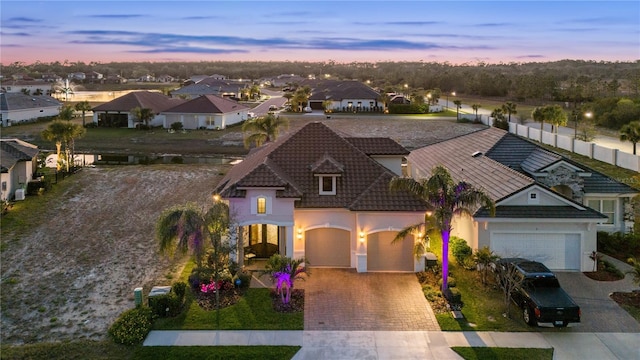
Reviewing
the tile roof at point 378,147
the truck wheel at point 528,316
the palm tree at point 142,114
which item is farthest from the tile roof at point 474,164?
the palm tree at point 142,114

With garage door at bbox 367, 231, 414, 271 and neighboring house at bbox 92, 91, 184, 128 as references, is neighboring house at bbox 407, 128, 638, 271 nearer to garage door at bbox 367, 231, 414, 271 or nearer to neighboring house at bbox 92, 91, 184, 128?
garage door at bbox 367, 231, 414, 271

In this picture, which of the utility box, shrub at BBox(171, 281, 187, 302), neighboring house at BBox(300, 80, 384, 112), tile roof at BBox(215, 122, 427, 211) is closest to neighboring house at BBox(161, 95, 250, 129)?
neighboring house at BBox(300, 80, 384, 112)

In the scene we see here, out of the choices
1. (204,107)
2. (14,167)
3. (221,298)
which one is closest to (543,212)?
(221,298)

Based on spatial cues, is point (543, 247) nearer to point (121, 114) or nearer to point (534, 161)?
point (534, 161)

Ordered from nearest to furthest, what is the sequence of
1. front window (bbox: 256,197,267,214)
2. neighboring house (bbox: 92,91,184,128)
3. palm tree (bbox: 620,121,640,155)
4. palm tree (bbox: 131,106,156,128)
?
front window (bbox: 256,197,267,214) < palm tree (bbox: 620,121,640,155) < palm tree (bbox: 131,106,156,128) < neighboring house (bbox: 92,91,184,128)

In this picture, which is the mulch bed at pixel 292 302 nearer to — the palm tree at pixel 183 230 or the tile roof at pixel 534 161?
the palm tree at pixel 183 230

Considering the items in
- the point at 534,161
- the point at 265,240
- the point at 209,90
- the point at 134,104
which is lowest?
the point at 265,240

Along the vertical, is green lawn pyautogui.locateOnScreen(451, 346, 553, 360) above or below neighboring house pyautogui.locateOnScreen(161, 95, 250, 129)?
below
